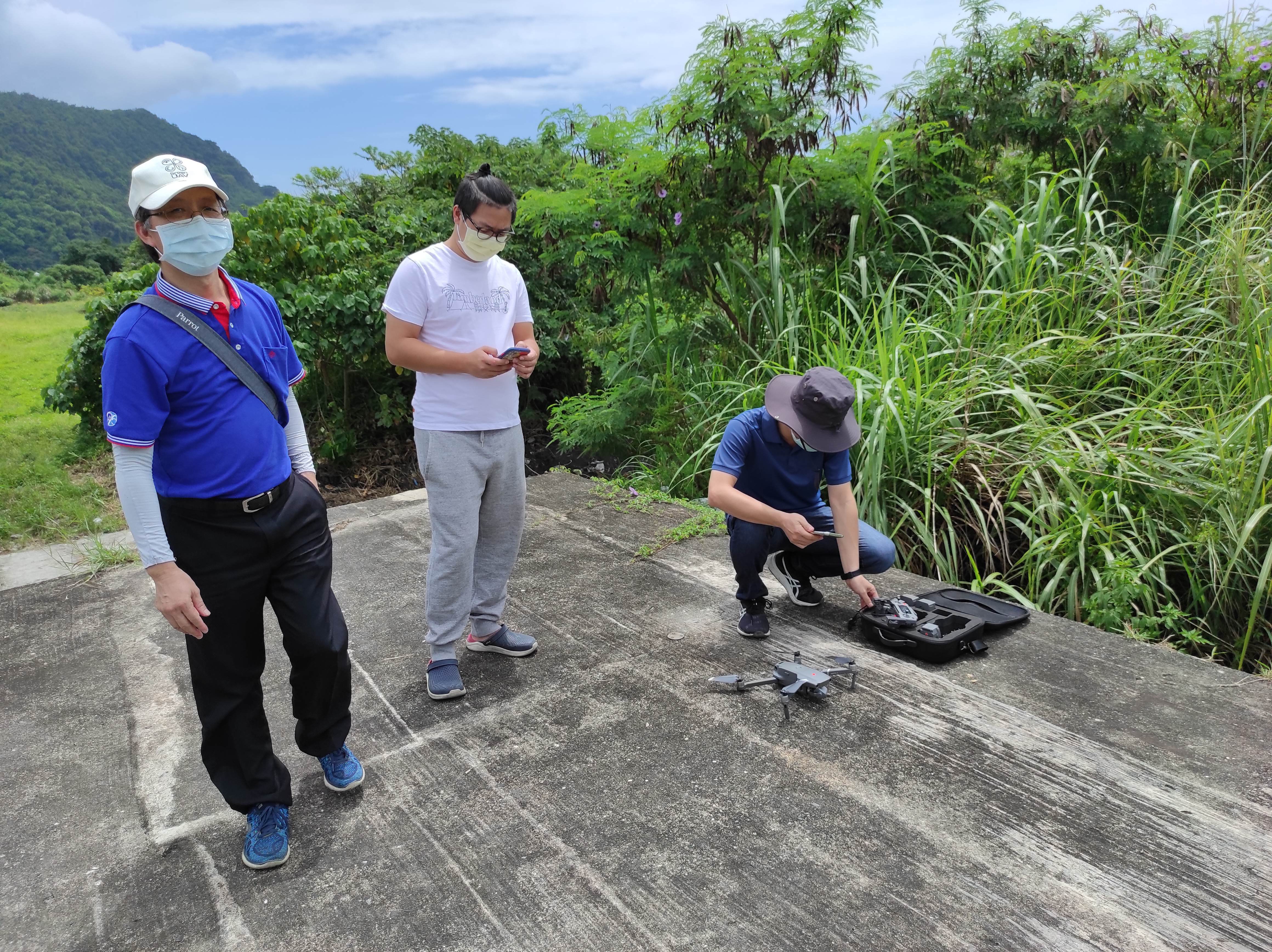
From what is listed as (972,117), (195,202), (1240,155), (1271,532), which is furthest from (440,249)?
(1240,155)

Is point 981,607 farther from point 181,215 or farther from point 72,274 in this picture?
point 72,274

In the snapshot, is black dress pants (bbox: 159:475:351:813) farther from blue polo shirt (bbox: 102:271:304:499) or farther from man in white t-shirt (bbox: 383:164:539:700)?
man in white t-shirt (bbox: 383:164:539:700)

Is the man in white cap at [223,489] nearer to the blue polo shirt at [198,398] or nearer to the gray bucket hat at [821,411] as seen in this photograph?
the blue polo shirt at [198,398]

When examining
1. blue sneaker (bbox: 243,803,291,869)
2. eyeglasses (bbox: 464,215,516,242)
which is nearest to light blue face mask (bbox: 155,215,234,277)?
eyeglasses (bbox: 464,215,516,242)

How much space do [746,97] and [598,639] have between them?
3267mm

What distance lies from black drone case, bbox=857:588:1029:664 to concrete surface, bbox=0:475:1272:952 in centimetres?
6

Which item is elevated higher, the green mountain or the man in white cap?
the green mountain

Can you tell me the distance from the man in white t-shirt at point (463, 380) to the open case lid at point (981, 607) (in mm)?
1700

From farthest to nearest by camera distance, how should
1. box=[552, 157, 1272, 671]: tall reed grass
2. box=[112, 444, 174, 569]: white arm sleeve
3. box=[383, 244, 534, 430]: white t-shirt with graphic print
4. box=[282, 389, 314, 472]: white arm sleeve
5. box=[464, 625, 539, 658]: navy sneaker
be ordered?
box=[552, 157, 1272, 671]: tall reed grass, box=[464, 625, 539, 658]: navy sneaker, box=[383, 244, 534, 430]: white t-shirt with graphic print, box=[282, 389, 314, 472]: white arm sleeve, box=[112, 444, 174, 569]: white arm sleeve

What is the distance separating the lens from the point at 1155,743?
2.43m

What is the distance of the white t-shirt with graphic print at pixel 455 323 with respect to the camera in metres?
2.58

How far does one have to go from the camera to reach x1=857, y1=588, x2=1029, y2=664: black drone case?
2.90 meters

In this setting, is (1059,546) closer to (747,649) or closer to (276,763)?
(747,649)

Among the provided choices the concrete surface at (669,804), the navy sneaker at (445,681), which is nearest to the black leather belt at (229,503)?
the concrete surface at (669,804)
